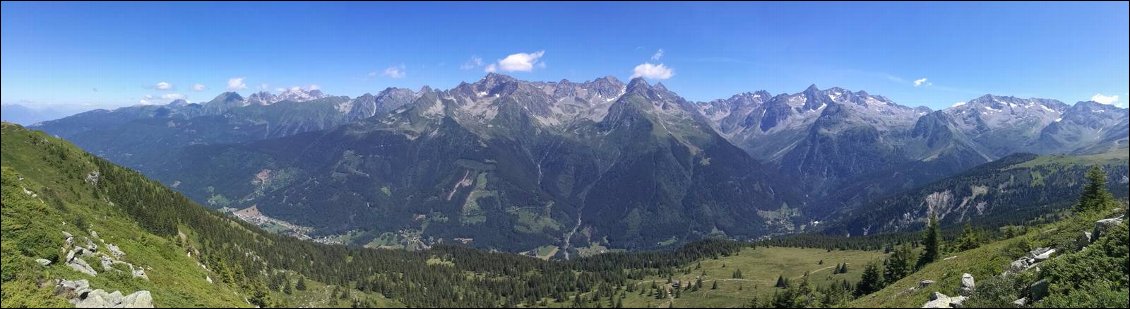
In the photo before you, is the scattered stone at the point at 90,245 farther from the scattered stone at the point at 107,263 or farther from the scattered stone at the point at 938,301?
the scattered stone at the point at 938,301

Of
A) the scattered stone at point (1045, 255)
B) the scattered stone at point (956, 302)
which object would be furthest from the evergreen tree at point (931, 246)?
the scattered stone at point (956, 302)

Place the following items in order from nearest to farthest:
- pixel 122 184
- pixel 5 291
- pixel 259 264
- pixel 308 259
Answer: pixel 5 291, pixel 122 184, pixel 259 264, pixel 308 259

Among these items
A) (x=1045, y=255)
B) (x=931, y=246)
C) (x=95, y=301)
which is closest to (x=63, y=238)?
(x=95, y=301)

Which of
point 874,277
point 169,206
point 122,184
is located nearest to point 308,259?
point 169,206

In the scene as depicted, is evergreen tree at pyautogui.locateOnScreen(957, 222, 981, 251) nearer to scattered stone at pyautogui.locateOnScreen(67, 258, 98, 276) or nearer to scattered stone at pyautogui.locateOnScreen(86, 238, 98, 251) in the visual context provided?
scattered stone at pyautogui.locateOnScreen(67, 258, 98, 276)

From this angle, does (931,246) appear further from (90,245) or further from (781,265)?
(90,245)

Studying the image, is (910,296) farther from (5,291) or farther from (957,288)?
(5,291)
